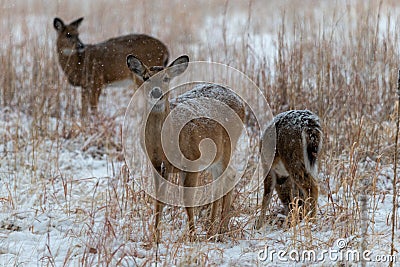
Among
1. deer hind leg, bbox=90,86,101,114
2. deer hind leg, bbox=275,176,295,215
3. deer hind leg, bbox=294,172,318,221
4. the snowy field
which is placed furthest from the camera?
deer hind leg, bbox=90,86,101,114

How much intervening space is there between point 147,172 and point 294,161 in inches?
54.6

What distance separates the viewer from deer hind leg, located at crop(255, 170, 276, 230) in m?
4.86

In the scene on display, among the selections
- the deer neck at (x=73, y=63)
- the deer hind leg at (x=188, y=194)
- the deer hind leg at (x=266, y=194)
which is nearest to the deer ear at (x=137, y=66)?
the deer hind leg at (x=188, y=194)

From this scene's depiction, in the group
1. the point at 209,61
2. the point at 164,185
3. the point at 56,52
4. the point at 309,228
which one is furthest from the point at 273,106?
the point at 56,52

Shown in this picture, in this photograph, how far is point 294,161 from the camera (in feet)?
16.0

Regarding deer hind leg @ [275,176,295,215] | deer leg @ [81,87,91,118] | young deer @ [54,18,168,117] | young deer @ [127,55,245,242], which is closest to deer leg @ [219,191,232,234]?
young deer @ [127,55,245,242]

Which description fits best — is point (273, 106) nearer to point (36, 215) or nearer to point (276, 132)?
point (276, 132)

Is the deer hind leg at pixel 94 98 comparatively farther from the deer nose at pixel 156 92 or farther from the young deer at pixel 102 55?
the deer nose at pixel 156 92

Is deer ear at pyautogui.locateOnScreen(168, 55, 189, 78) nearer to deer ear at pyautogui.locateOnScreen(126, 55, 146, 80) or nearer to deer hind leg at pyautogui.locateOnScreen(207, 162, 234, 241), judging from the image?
deer ear at pyautogui.locateOnScreen(126, 55, 146, 80)

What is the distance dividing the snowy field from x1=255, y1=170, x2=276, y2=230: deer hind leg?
0.07 m

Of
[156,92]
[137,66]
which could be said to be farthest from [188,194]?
[137,66]

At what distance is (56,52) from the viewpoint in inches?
366

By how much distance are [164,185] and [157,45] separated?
459 centimetres

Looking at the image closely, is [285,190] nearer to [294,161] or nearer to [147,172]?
[294,161]
